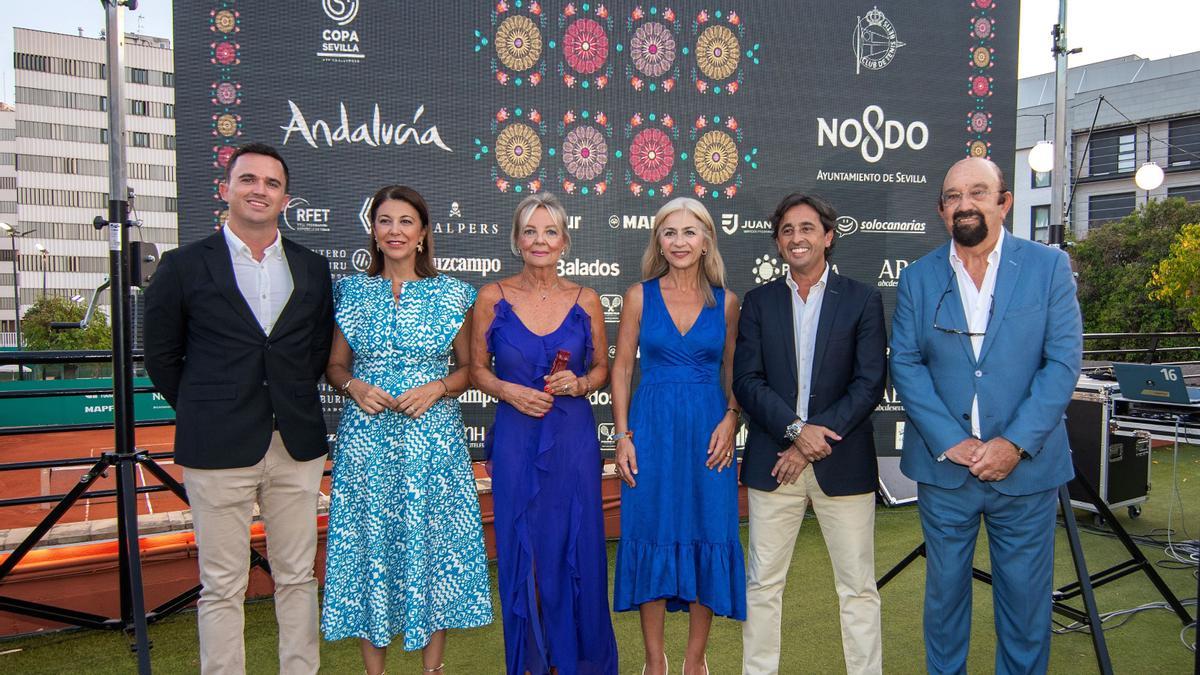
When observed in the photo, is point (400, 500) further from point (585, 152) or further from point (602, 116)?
point (602, 116)

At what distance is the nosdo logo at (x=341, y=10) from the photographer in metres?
3.49

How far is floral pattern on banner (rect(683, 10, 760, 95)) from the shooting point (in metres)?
3.84

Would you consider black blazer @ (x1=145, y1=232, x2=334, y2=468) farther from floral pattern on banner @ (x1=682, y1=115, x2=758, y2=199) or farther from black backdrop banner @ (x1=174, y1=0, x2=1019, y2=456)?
floral pattern on banner @ (x1=682, y1=115, x2=758, y2=199)

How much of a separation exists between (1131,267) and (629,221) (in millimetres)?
24796

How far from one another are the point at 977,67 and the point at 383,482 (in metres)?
3.81

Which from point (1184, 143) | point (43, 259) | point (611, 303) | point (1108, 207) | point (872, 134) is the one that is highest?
point (1184, 143)

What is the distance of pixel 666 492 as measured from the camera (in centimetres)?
262

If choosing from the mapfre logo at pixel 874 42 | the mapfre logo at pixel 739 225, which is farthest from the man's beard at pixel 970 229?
the mapfre logo at pixel 874 42

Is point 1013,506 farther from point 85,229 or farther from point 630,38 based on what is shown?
point 85,229

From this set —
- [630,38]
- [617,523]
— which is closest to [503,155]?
[630,38]

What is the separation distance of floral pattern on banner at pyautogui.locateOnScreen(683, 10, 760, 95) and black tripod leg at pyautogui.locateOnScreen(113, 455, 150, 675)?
3.13 metres

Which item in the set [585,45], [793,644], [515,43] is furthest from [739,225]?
[793,644]

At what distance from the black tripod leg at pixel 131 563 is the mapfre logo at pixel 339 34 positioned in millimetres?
2000

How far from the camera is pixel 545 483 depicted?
2.64 metres
